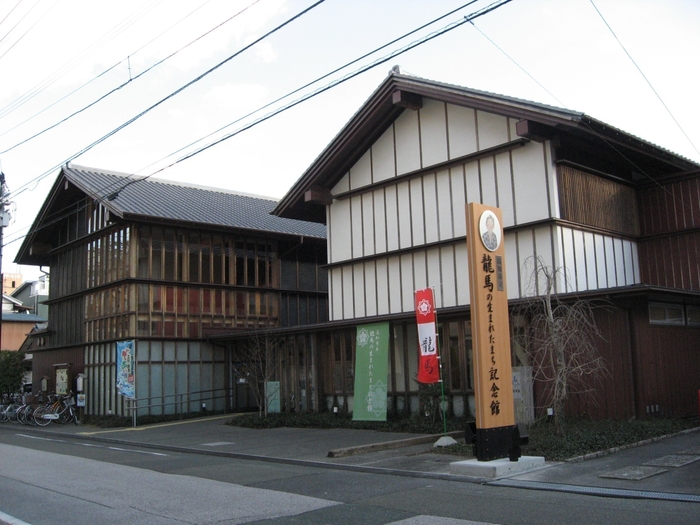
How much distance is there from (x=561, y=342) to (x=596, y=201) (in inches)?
279

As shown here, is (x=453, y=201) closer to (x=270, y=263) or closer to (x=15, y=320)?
(x=270, y=263)

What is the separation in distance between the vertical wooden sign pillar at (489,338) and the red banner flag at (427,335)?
450 centimetres

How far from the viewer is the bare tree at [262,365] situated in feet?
75.5

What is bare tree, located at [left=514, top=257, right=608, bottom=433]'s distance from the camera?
1388 cm

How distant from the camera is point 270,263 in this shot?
30.1m

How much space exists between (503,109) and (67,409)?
861 inches

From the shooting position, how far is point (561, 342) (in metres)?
14.0

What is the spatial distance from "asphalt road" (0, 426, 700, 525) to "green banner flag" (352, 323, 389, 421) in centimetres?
613

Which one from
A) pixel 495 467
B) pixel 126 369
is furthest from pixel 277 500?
pixel 126 369

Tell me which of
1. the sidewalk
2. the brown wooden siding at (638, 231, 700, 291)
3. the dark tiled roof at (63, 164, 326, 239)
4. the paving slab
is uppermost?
the dark tiled roof at (63, 164, 326, 239)

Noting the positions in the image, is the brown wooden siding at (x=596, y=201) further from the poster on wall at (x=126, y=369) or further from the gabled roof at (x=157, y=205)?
the poster on wall at (x=126, y=369)

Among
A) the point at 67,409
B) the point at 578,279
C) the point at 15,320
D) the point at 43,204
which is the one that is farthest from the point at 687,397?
the point at 15,320

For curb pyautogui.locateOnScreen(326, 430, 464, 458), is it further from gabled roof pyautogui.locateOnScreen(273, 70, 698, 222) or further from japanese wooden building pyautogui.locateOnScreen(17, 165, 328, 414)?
japanese wooden building pyautogui.locateOnScreen(17, 165, 328, 414)

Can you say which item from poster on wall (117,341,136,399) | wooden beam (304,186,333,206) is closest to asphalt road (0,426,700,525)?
poster on wall (117,341,136,399)
